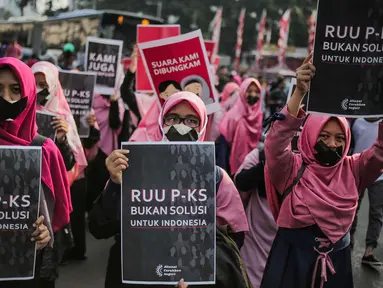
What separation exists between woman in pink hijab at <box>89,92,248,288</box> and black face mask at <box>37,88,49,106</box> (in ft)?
6.62

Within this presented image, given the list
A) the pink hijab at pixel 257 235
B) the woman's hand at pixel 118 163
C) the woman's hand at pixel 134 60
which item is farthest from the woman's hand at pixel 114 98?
the woman's hand at pixel 118 163

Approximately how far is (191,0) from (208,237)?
54.3m

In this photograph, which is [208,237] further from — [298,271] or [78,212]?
[78,212]

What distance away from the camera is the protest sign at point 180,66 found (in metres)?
5.00

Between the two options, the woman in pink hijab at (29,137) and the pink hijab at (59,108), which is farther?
the pink hijab at (59,108)

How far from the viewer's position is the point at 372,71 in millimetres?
2883

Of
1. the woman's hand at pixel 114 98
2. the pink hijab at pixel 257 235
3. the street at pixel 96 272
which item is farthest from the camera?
the woman's hand at pixel 114 98

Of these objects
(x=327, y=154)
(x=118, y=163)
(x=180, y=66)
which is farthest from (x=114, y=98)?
(x=118, y=163)

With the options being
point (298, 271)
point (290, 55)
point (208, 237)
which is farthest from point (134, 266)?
point (290, 55)

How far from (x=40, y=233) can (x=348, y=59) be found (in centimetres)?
150

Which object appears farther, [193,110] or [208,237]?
[193,110]

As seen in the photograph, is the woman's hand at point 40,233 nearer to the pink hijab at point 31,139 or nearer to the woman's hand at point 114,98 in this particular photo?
the pink hijab at point 31,139

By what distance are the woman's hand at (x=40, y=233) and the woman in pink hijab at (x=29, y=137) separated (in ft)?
0.26

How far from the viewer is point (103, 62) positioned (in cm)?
683
